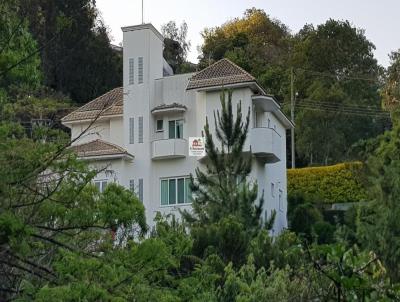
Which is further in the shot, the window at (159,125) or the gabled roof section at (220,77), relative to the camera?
the window at (159,125)

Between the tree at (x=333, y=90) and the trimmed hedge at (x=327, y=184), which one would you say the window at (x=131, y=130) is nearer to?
the trimmed hedge at (x=327, y=184)

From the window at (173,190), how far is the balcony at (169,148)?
→ 1.14m

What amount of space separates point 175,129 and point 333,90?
16793mm

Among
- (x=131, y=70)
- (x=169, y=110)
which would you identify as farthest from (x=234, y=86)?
(x=131, y=70)

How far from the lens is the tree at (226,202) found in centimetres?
1789

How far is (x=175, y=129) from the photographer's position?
128ft

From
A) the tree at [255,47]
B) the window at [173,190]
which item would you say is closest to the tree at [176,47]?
the tree at [255,47]

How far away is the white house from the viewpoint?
3759 centimetres

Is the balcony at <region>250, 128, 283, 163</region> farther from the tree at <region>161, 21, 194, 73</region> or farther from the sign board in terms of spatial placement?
the tree at <region>161, 21, 194, 73</region>

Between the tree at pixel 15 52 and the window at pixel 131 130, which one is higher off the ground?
the window at pixel 131 130

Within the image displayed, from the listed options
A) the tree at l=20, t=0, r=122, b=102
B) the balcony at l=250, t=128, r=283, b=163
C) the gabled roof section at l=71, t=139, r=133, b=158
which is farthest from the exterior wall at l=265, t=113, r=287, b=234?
the tree at l=20, t=0, r=122, b=102

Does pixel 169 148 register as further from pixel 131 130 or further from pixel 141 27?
pixel 141 27

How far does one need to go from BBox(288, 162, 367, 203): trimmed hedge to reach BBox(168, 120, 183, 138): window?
11883 mm

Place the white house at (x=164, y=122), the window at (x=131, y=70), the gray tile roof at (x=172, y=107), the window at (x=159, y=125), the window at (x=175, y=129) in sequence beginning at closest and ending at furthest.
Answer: the white house at (x=164, y=122), the gray tile roof at (x=172, y=107), the window at (x=175, y=129), the window at (x=159, y=125), the window at (x=131, y=70)
